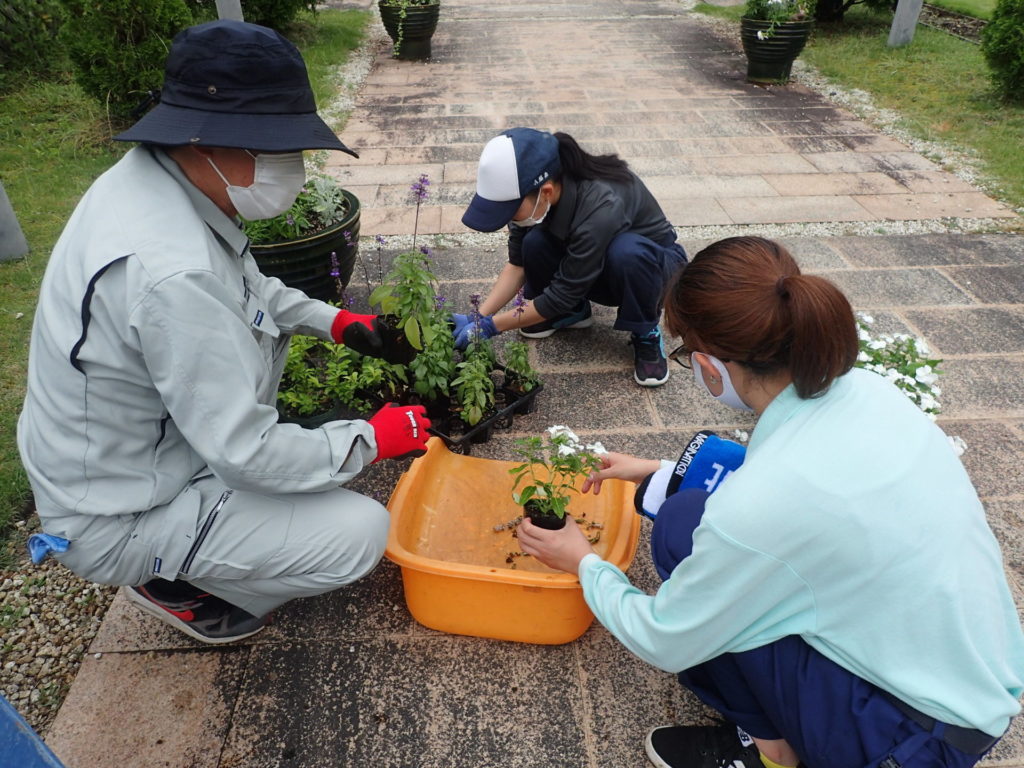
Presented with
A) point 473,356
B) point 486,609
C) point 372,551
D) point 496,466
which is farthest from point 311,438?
point 473,356

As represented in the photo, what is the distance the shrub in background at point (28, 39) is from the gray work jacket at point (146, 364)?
6882mm

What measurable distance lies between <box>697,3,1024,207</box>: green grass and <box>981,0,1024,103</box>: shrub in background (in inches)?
5.7

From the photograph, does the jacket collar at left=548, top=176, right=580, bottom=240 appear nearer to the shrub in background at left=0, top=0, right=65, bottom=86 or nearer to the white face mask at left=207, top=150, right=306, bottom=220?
the white face mask at left=207, top=150, right=306, bottom=220

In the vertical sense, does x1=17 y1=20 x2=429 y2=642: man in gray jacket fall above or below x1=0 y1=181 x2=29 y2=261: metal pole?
above

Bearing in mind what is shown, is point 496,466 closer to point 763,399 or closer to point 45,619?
point 763,399

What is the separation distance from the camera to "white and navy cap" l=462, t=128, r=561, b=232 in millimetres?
2494

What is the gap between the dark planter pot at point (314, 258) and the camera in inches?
120

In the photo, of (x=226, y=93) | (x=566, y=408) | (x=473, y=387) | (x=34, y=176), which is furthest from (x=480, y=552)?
(x=34, y=176)

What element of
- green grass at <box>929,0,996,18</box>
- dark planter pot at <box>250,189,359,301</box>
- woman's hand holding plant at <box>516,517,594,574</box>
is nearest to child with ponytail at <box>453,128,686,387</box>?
dark planter pot at <box>250,189,359,301</box>

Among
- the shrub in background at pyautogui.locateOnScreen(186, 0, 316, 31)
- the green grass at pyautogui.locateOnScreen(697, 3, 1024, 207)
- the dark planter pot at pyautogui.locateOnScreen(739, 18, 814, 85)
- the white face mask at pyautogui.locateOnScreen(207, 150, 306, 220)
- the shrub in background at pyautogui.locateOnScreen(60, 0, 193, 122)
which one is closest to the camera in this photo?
the white face mask at pyautogui.locateOnScreen(207, 150, 306, 220)

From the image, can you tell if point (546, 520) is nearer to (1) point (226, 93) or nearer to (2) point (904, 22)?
(1) point (226, 93)

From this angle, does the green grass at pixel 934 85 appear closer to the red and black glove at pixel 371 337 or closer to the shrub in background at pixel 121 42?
the red and black glove at pixel 371 337

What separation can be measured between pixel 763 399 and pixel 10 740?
1.46 m

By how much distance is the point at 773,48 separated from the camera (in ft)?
23.1
